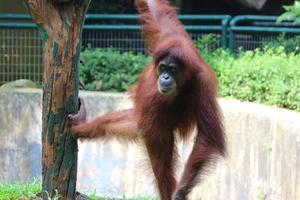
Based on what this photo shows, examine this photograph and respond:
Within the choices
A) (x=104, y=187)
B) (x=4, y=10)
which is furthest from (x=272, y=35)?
(x=4, y=10)

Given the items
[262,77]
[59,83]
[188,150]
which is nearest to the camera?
[59,83]

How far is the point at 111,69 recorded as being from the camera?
9.59m

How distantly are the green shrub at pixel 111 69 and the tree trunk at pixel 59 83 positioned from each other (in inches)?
172

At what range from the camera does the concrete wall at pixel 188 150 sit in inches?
247

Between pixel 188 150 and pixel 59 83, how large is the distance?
286 centimetres

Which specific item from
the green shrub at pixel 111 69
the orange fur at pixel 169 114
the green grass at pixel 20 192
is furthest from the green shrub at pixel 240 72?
the green grass at pixel 20 192

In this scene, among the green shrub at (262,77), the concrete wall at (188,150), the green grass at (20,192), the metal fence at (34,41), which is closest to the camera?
the green grass at (20,192)

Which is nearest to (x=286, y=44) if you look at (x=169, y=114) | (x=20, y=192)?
(x=169, y=114)

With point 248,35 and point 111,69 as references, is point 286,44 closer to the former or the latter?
point 248,35

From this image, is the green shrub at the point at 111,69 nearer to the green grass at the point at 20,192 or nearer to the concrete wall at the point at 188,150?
the concrete wall at the point at 188,150

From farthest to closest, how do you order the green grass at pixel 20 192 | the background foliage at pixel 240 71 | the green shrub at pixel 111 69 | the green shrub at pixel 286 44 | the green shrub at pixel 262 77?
the green shrub at pixel 111 69, the green shrub at pixel 286 44, the background foliage at pixel 240 71, the green shrub at pixel 262 77, the green grass at pixel 20 192

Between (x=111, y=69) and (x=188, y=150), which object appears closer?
(x=188, y=150)

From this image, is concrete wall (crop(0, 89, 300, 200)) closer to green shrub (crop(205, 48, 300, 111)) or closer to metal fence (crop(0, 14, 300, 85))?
green shrub (crop(205, 48, 300, 111))

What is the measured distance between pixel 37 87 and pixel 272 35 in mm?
2961
